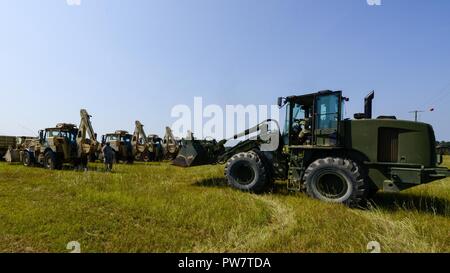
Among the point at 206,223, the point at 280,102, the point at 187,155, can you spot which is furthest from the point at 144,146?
the point at 206,223

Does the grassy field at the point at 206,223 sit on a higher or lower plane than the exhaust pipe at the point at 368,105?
lower

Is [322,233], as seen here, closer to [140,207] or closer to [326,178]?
[326,178]

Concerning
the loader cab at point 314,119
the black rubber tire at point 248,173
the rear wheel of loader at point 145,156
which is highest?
the loader cab at point 314,119

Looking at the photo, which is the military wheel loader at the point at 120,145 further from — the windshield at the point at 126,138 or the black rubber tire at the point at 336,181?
the black rubber tire at the point at 336,181

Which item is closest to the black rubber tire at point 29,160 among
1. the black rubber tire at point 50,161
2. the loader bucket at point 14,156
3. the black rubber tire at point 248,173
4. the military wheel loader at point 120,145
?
the black rubber tire at point 50,161

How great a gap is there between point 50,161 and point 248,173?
10.7 m

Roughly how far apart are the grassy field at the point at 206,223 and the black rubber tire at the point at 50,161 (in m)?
7.24

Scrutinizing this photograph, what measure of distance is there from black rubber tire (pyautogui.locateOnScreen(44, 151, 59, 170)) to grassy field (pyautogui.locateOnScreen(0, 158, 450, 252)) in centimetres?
724

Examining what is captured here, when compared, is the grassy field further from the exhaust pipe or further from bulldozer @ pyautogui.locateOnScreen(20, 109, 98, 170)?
bulldozer @ pyautogui.locateOnScreen(20, 109, 98, 170)

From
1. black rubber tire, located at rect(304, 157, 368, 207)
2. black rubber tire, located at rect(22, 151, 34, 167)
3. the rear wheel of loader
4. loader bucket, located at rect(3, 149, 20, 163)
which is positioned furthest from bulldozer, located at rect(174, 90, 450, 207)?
the rear wheel of loader

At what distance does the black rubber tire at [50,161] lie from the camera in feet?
47.9

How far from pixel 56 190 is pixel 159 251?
5374 millimetres

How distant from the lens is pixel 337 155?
7.45 m

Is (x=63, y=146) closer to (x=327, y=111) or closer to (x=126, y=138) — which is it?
(x=126, y=138)
